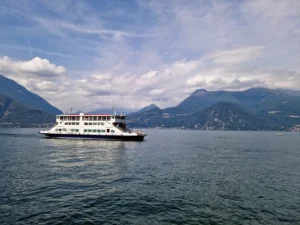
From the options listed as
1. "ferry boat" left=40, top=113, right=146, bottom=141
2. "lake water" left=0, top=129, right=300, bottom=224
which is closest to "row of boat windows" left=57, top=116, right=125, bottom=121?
"ferry boat" left=40, top=113, right=146, bottom=141

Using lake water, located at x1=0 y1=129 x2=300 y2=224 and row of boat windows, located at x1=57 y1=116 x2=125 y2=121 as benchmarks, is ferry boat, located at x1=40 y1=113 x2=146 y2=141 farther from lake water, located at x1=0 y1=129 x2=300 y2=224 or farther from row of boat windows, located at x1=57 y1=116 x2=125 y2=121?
lake water, located at x1=0 y1=129 x2=300 y2=224

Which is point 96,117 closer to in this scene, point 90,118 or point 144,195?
point 90,118

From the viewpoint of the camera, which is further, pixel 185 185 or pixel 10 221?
pixel 185 185

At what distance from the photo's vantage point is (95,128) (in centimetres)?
10106

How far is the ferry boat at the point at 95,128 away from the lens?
98.4m

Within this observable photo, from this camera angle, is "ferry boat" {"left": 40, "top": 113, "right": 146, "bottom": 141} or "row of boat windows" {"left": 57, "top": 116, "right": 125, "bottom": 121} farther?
"row of boat windows" {"left": 57, "top": 116, "right": 125, "bottom": 121}

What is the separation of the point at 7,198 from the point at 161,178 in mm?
19975

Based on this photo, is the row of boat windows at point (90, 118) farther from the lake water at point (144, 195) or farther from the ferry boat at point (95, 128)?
the lake water at point (144, 195)

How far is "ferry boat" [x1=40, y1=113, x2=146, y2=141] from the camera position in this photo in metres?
98.4

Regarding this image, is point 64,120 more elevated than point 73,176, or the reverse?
point 64,120

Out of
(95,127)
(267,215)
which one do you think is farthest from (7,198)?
(95,127)

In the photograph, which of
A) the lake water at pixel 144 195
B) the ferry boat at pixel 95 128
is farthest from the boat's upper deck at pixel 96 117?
the lake water at pixel 144 195

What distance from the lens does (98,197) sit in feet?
84.3

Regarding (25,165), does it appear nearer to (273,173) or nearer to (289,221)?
(289,221)
